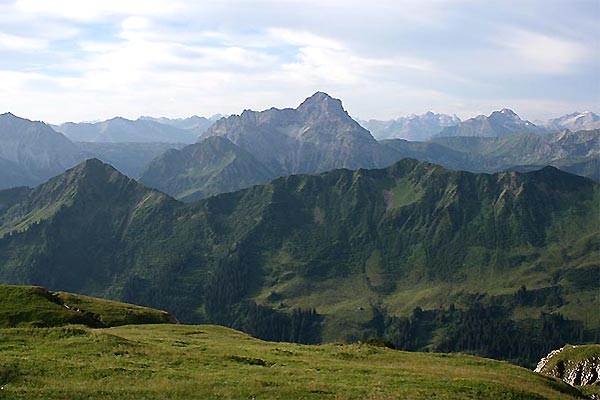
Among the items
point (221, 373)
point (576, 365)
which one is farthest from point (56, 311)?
point (576, 365)

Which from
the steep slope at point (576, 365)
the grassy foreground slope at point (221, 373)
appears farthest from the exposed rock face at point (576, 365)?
the grassy foreground slope at point (221, 373)

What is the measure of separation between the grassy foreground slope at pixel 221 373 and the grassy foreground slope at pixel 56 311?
71.9 ft

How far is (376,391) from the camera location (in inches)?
1636

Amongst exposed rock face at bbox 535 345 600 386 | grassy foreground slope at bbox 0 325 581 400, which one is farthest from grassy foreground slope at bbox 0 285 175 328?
exposed rock face at bbox 535 345 600 386

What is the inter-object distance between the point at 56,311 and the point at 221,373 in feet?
150

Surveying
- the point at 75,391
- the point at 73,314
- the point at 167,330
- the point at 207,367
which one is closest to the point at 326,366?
the point at 207,367

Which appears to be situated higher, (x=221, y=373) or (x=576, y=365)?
(x=221, y=373)

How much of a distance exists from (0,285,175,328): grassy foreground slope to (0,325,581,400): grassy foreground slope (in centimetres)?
2190

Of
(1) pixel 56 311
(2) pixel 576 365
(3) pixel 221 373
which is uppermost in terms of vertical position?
(3) pixel 221 373

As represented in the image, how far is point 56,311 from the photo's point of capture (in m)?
81.1

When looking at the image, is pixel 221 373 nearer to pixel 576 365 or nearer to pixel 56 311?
pixel 56 311

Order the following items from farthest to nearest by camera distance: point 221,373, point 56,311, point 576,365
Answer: point 576,365, point 56,311, point 221,373

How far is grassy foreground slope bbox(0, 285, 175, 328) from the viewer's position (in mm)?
76812

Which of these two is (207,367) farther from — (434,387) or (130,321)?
(130,321)
